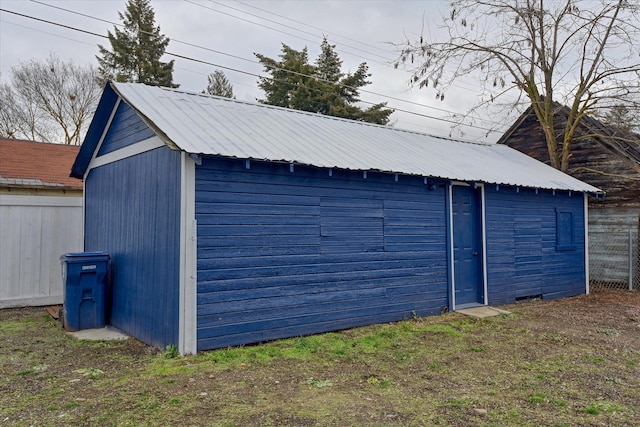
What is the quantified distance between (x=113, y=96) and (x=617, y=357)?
7295 mm

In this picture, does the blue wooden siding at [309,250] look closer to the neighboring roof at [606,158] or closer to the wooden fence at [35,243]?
the wooden fence at [35,243]

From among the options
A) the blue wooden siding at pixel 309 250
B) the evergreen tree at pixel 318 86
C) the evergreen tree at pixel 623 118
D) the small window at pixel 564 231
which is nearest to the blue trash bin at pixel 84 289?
the blue wooden siding at pixel 309 250

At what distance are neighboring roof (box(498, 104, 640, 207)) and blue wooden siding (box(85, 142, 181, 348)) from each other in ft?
36.1

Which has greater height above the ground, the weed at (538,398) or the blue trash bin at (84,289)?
the blue trash bin at (84,289)

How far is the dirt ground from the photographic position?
3.78m

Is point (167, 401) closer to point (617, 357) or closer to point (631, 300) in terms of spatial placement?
point (617, 357)

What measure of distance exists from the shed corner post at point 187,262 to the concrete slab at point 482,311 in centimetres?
464

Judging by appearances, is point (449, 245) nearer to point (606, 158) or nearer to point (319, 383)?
point (319, 383)

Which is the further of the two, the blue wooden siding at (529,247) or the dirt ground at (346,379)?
the blue wooden siding at (529,247)

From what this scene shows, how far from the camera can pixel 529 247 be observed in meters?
9.70

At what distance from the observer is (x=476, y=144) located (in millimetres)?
12188

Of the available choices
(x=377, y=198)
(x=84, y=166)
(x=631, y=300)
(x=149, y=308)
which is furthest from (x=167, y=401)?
(x=631, y=300)

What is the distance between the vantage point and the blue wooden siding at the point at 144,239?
223 inches

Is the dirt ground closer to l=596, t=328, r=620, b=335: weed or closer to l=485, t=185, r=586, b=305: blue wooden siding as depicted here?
l=596, t=328, r=620, b=335: weed
